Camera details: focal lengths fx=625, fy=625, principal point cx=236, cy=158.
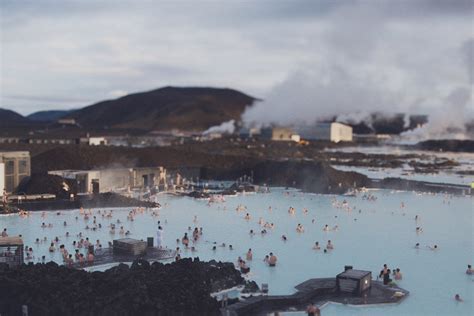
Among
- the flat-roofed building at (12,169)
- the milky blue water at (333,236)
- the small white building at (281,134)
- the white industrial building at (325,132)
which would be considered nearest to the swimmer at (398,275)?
the milky blue water at (333,236)

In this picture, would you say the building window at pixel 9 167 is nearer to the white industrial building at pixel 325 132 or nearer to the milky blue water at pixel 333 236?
the milky blue water at pixel 333 236

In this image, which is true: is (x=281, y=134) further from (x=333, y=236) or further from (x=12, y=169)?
(x=333, y=236)

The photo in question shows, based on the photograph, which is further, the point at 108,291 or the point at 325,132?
the point at 325,132

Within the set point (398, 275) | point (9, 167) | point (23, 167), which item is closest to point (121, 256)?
point (398, 275)

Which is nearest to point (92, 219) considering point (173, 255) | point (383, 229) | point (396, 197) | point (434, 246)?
point (173, 255)

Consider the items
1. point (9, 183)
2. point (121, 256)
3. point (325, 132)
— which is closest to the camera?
point (121, 256)

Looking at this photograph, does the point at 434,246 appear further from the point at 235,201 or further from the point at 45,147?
the point at 45,147

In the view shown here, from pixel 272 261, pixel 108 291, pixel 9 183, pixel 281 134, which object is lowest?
pixel 272 261
